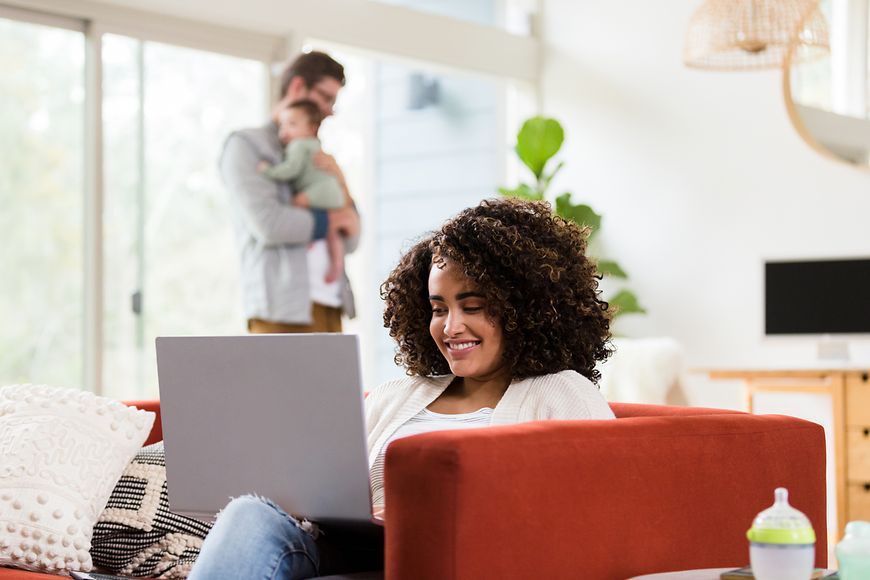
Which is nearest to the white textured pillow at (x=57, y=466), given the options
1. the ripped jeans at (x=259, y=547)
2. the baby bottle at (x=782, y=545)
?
the ripped jeans at (x=259, y=547)

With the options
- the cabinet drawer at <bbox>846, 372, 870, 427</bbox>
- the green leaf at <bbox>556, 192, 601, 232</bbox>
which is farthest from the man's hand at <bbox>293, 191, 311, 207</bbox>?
the cabinet drawer at <bbox>846, 372, 870, 427</bbox>

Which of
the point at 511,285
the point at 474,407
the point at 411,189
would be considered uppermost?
the point at 411,189

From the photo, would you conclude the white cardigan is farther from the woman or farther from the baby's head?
the baby's head

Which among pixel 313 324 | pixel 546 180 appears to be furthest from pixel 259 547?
pixel 546 180

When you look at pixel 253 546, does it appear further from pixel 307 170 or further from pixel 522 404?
Result: pixel 307 170

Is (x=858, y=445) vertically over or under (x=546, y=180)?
under

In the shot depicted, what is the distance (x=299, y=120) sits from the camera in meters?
4.34

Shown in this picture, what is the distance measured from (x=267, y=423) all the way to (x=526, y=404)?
18.6 inches

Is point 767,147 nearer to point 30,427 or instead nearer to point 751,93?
point 751,93

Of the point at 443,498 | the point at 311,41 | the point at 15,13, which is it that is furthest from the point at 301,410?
the point at 311,41

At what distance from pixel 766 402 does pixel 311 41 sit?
2.54m

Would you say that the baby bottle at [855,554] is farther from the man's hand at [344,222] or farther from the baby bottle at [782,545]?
the man's hand at [344,222]

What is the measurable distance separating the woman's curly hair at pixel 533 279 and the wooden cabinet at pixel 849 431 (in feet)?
7.16

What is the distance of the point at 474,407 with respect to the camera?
7.40ft
